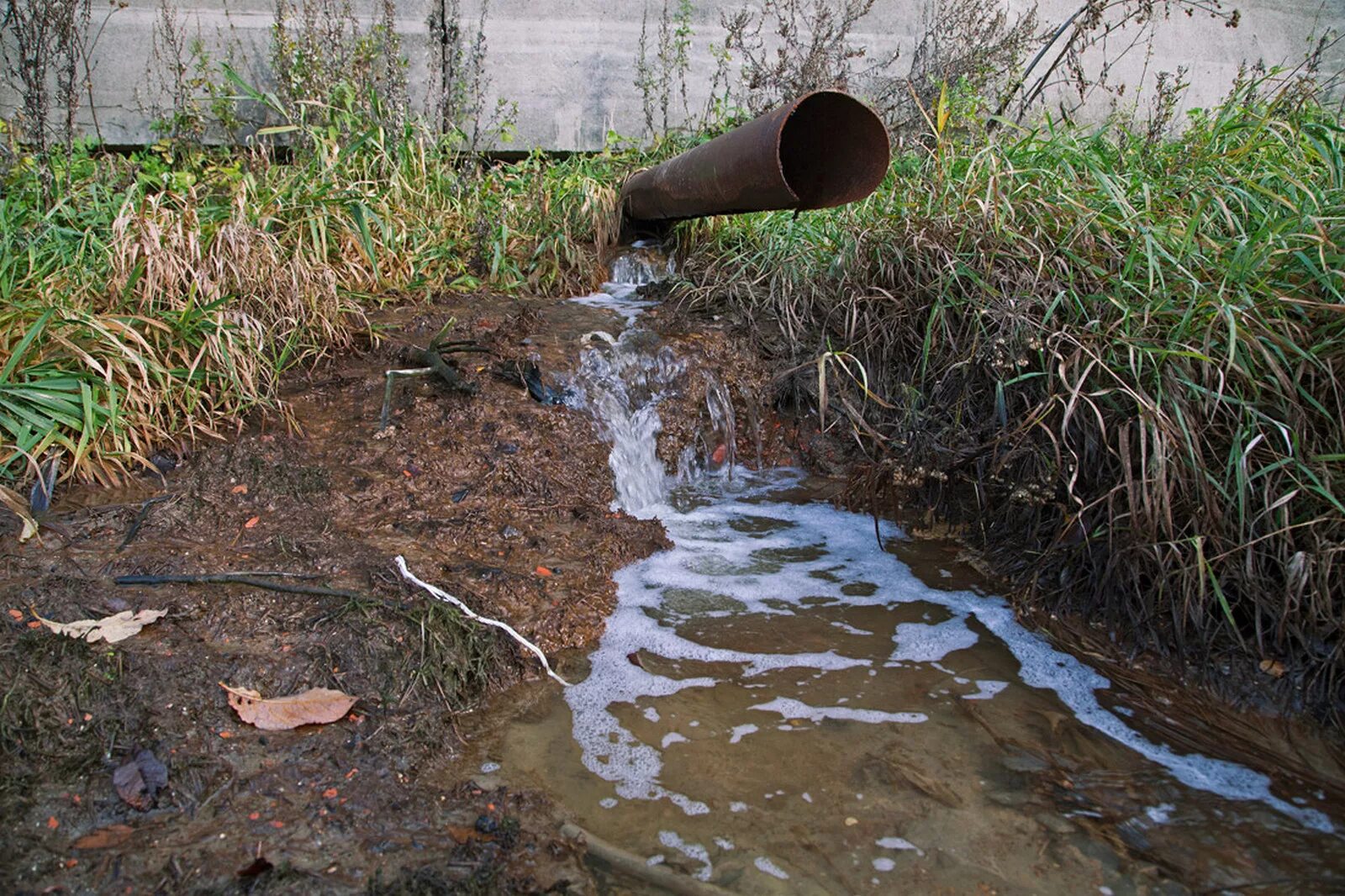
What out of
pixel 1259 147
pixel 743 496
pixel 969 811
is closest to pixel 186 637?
pixel 969 811

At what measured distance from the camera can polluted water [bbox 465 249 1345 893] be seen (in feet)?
6.34

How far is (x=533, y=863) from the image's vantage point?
6.13 ft

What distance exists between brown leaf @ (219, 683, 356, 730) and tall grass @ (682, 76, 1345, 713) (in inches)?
87.2

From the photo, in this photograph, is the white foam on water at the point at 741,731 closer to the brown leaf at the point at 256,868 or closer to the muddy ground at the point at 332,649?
the muddy ground at the point at 332,649

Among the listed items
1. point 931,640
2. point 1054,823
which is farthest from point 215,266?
point 1054,823

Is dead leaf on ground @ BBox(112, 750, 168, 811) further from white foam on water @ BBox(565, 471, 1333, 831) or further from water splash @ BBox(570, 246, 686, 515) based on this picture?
water splash @ BBox(570, 246, 686, 515)

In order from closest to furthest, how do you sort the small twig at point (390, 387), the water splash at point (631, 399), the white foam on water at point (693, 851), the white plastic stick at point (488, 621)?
the white foam on water at point (693, 851) < the white plastic stick at point (488, 621) < the small twig at point (390, 387) < the water splash at point (631, 399)

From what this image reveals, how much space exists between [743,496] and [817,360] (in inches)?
28.3

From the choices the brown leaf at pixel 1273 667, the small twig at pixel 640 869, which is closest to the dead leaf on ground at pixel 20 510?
the small twig at pixel 640 869

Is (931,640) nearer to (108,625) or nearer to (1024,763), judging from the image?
(1024,763)

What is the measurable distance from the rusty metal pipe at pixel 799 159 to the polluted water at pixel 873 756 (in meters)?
1.40

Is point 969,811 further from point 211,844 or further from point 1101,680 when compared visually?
point 211,844

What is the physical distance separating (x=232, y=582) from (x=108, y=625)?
0.32 m

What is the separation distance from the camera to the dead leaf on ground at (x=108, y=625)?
7.47 ft
